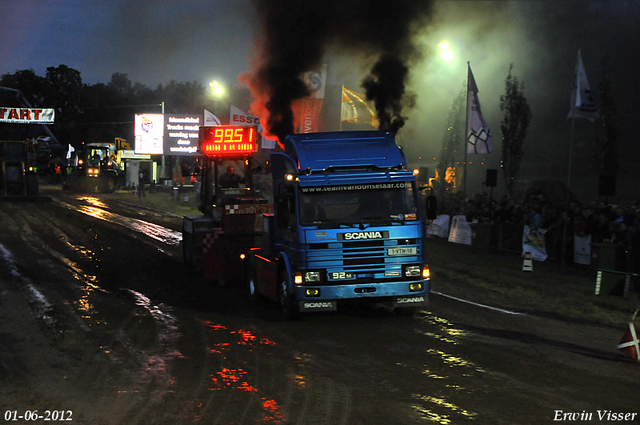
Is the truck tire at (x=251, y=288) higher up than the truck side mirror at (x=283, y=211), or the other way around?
the truck side mirror at (x=283, y=211)

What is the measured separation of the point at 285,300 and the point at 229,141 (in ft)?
22.1

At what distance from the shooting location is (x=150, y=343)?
8.65 m

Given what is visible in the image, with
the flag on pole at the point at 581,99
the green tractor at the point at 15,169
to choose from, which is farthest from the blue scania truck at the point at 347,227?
the green tractor at the point at 15,169

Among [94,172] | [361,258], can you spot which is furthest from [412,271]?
[94,172]

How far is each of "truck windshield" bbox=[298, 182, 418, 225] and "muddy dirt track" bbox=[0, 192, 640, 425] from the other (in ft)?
5.66

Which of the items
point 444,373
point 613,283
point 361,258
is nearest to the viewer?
point 444,373

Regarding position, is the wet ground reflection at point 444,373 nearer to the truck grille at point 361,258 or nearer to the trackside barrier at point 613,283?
the truck grille at point 361,258

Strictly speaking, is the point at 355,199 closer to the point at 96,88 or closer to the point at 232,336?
the point at 232,336

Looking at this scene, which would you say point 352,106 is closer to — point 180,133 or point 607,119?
point 607,119

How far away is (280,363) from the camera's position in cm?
762

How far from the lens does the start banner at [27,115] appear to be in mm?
47688

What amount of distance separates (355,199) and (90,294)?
20.1 ft

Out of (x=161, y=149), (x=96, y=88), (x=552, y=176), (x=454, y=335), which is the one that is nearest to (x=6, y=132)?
(x=96, y=88)

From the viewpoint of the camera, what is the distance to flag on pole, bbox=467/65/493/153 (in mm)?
22000
